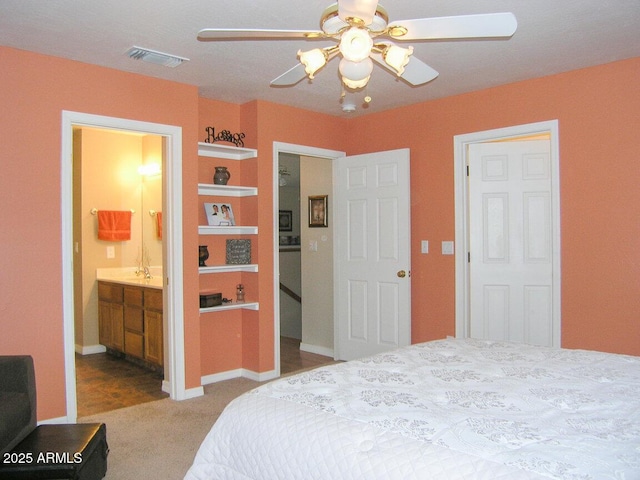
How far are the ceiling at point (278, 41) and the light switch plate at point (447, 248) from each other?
4.20ft

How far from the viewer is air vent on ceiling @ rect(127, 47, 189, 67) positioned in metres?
3.25

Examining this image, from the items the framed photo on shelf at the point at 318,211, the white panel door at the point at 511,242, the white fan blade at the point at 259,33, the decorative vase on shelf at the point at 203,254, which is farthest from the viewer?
the framed photo on shelf at the point at 318,211

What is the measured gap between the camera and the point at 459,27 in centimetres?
200

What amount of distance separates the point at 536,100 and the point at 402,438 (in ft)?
10.7

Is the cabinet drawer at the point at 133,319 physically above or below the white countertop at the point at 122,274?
below

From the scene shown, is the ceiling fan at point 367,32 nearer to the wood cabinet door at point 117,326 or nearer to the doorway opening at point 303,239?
the doorway opening at point 303,239

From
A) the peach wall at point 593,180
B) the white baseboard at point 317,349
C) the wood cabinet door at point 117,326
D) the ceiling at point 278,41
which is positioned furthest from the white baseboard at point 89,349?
the peach wall at point 593,180

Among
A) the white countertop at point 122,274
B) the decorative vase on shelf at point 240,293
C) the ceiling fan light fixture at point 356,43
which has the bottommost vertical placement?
the decorative vase on shelf at point 240,293

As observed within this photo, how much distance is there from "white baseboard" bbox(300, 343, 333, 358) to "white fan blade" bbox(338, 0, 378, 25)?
4.05 m

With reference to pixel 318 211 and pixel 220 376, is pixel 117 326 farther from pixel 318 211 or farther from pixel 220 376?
pixel 318 211

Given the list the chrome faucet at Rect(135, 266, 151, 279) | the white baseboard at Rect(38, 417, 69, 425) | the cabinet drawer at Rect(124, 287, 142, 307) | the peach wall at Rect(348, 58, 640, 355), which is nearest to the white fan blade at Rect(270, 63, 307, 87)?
the peach wall at Rect(348, 58, 640, 355)

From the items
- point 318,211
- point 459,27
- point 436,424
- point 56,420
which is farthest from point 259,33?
point 318,211

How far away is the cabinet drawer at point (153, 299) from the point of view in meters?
4.58

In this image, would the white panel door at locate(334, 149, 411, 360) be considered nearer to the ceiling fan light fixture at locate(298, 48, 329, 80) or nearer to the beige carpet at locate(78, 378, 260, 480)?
the beige carpet at locate(78, 378, 260, 480)
